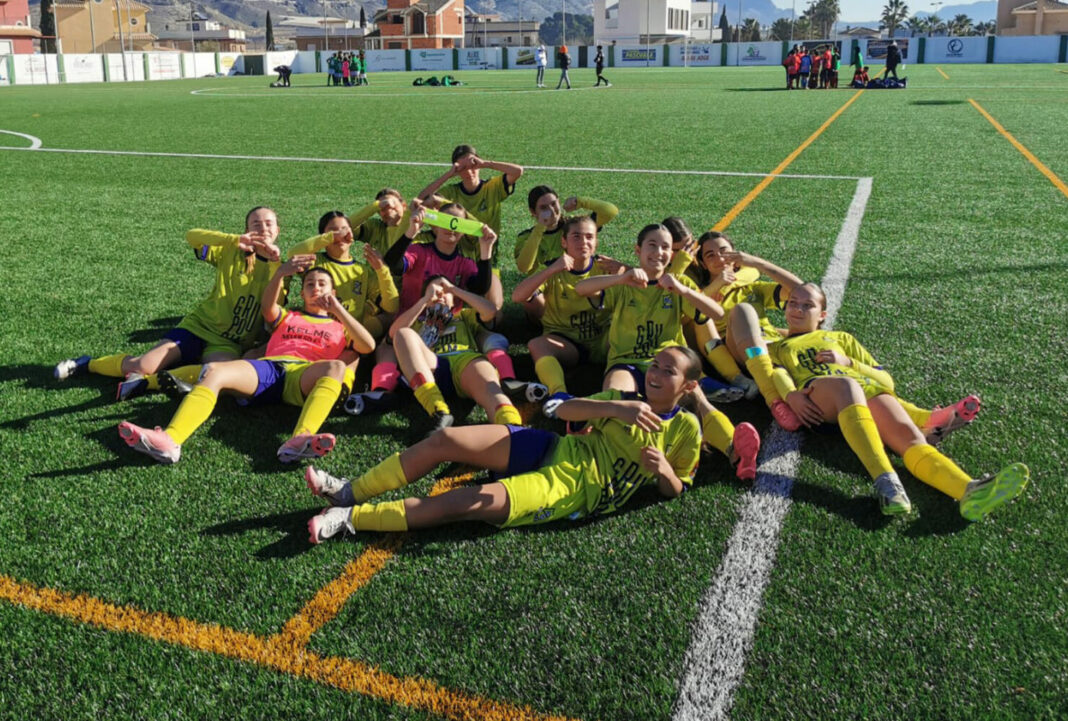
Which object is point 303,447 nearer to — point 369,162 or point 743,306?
point 743,306

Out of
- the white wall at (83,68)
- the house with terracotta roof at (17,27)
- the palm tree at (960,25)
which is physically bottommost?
the white wall at (83,68)

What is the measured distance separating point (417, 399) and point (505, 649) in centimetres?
204

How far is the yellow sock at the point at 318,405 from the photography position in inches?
163

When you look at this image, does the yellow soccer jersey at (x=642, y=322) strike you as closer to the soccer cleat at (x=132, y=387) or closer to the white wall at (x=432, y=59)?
the soccer cleat at (x=132, y=387)

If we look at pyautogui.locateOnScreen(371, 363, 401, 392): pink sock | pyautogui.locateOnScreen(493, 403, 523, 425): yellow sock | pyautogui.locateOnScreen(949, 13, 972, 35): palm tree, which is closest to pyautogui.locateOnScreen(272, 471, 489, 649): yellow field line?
pyautogui.locateOnScreen(493, 403, 523, 425): yellow sock

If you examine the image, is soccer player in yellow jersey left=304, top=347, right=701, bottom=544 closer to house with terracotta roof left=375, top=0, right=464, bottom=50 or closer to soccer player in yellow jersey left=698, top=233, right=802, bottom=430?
soccer player in yellow jersey left=698, top=233, right=802, bottom=430

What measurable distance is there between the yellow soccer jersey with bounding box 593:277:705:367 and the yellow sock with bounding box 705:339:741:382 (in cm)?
35

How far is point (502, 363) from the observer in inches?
188

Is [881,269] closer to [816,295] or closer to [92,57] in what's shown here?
[816,295]

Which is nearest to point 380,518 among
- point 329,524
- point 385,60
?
point 329,524

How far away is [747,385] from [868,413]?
36.6 inches

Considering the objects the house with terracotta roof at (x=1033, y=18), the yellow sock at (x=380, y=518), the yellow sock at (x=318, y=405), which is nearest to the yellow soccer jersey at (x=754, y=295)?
the yellow sock at (x=318, y=405)

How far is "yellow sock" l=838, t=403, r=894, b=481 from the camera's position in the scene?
366cm

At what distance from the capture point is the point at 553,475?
3418mm
